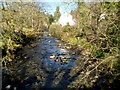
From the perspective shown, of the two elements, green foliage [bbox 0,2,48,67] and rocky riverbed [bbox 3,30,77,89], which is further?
green foliage [bbox 0,2,48,67]

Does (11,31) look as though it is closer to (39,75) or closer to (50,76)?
(39,75)

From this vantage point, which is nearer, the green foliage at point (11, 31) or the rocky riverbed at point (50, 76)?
the rocky riverbed at point (50, 76)

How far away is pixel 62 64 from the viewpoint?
7.12m

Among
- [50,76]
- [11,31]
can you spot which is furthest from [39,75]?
[11,31]

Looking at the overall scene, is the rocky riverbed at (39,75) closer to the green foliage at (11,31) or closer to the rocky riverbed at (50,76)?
the rocky riverbed at (50,76)

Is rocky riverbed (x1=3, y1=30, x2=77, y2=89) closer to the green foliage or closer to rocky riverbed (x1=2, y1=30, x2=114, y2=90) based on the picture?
rocky riverbed (x1=2, y1=30, x2=114, y2=90)

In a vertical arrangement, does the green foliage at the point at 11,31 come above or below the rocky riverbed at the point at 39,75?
above

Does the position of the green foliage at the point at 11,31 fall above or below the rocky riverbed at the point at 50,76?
above

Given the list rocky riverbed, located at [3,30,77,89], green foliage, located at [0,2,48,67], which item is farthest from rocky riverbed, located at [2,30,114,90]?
green foliage, located at [0,2,48,67]

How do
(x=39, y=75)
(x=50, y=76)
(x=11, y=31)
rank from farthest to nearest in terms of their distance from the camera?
(x=11, y=31) → (x=39, y=75) → (x=50, y=76)

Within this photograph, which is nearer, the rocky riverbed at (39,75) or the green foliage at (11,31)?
the rocky riverbed at (39,75)

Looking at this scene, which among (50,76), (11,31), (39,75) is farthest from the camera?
(11,31)

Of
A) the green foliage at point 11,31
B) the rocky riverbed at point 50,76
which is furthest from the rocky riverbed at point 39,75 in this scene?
the green foliage at point 11,31

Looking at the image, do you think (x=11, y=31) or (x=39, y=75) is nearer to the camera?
(x=39, y=75)
